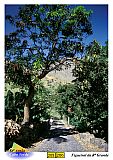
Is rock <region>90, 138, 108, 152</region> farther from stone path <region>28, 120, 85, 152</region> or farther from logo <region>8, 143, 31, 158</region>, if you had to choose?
logo <region>8, 143, 31, 158</region>

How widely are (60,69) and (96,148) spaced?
2.25 meters

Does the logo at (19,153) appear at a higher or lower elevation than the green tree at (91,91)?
lower

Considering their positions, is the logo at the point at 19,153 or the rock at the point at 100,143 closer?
the logo at the point at 19,153

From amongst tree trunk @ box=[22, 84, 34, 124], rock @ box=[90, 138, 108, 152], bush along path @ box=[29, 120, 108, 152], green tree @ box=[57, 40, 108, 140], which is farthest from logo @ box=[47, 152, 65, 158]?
green tree @ box=[57, 40, 108, 140]

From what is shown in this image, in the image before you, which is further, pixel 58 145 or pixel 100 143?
pixel 100 143

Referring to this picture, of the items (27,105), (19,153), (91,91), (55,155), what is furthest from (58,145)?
(91,91)

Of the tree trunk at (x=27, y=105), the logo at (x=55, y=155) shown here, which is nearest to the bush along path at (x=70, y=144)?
the logo at (x=55, y=155)

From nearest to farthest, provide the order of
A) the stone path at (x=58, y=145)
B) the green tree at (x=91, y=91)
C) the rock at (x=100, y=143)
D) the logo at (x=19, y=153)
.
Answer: the logo at (x=19, y=153) < the stone path at (x=58, y=145) < the rock at (x=100, y=143) < the green tree at (x=91, y=91)

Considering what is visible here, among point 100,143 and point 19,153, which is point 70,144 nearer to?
point 100,143

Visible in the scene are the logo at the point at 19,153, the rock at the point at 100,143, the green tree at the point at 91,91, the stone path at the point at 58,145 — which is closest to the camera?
the logo at the point at 19,153

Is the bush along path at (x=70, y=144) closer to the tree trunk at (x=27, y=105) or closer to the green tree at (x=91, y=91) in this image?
the tree trunk at (x=27, y=105)

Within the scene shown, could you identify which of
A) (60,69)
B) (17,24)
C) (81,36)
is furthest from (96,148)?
(17,24)

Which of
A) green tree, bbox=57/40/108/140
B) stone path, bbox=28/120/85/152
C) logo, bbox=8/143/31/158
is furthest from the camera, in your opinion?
green tree, bbox=57/40/108/140
